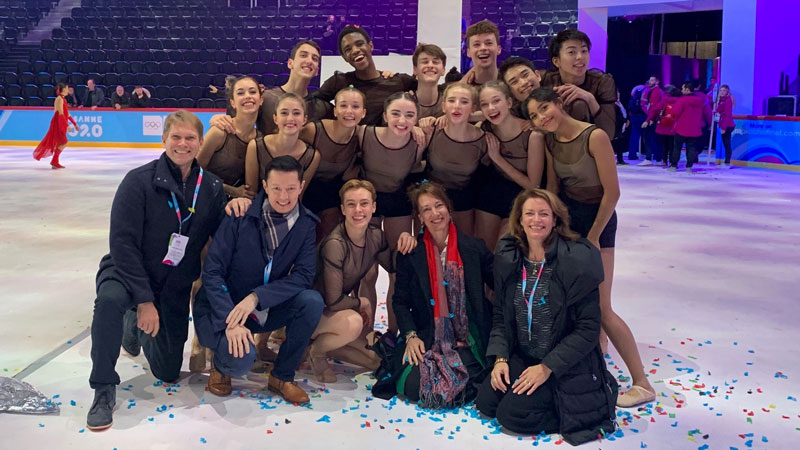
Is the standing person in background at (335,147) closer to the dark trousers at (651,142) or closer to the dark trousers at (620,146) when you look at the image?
the dark trousers at (620,146)

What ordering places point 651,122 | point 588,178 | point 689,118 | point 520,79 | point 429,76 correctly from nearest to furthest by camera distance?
point 588,178, point 520,79, point 429,76, point 689,118, point 651,122

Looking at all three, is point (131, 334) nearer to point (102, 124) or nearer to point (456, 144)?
point (456, 144)

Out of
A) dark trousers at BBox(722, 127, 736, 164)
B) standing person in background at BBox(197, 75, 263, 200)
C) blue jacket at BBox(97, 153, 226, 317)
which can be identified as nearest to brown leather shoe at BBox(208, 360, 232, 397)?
blue jacket at BBox(97, 153, 226, 317)

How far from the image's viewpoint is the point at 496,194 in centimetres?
348

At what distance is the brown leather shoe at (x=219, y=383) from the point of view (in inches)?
115

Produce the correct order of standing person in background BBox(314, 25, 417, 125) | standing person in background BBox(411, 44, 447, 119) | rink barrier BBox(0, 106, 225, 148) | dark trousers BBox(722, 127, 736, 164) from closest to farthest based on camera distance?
standing person in background BBox(411, 44, 447, 119) < standing person in background BBox(314, 25, 417, 125) < dark trousers BBox(722, 127, 736, 164) < rink barrier BBox(0, 106, 225, 148)

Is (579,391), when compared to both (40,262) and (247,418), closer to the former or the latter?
(247,418)

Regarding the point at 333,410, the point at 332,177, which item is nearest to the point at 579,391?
the point at 333,410

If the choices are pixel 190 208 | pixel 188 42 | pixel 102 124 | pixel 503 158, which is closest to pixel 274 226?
pixel 190 208

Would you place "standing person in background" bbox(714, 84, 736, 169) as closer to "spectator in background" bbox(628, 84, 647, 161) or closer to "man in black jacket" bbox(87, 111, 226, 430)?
"spectator in background" bbox(628, 84, 647, 161)

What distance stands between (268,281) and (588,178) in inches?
50.9

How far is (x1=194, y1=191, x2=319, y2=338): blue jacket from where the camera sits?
285 cm

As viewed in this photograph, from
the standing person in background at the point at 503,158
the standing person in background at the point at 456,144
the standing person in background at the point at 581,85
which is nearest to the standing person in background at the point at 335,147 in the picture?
the standing person in background at the point at 456,144

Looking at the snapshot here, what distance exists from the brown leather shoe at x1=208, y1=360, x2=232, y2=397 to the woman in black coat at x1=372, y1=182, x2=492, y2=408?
0.55m
